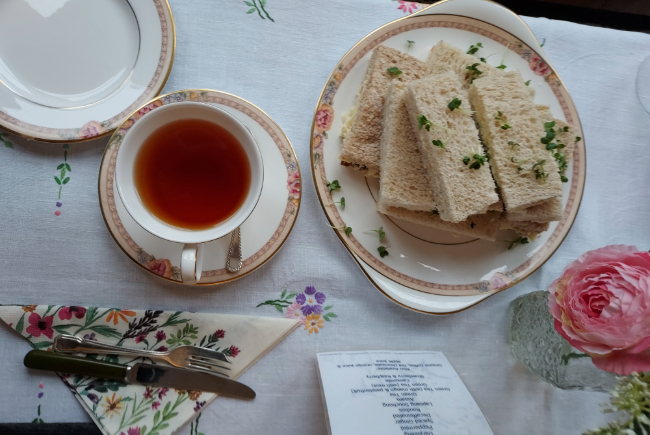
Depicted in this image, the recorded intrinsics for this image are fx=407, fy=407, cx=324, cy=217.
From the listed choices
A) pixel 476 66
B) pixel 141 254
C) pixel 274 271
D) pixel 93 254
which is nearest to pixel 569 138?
pixel 476 66

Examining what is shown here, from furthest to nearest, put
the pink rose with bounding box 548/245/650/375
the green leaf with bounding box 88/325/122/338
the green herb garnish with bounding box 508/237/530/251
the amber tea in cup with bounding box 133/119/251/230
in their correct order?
the green herb garnish with bounding box 508/237/530/251, the green leaf with bounding box 88/325/122/338, the amber tea in cup with bounding box 133/119/251/230, the pink rose with bounding box 548/245/650/375

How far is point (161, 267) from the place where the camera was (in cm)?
100

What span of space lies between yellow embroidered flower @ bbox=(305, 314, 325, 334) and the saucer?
210 millimetres

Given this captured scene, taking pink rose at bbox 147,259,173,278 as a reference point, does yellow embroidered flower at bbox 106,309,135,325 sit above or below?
below

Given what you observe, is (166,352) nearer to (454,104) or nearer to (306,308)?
(306,308)

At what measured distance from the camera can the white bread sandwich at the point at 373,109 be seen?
1053mm

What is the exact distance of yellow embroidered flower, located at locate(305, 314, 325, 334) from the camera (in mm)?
1090

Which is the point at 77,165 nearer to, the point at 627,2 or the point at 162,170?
the point at 162,170

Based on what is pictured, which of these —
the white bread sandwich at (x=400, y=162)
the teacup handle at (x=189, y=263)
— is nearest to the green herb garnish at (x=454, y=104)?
the white bread sandwich at (x=400, y=162)

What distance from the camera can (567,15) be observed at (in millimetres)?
1485

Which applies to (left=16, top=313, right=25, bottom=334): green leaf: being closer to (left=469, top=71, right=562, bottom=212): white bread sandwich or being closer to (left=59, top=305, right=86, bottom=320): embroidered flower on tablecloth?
(left=59, top=305, right=86, bottom=320): embroidered flower on tablecloth

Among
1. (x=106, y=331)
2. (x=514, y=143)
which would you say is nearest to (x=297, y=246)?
(x=106, y=331)

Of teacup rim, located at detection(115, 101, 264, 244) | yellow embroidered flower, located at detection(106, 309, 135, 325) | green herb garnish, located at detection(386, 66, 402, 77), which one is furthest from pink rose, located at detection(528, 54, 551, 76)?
yellow embroidered flower, located at detection(106, 309, 135, 325)

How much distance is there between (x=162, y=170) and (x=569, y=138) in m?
1.08
